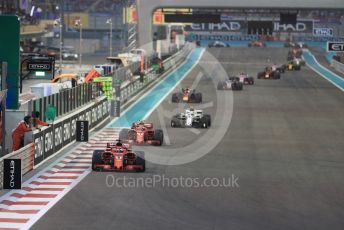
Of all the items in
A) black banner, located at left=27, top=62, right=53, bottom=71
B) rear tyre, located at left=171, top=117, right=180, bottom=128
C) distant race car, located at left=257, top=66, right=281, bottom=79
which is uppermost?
black banner, located at left=27, top=62, right=53, bottom=71

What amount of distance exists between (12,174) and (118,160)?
3.82 meters

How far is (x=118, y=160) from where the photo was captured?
23.9 m

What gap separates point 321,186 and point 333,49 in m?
49.0

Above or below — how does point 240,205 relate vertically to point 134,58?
below

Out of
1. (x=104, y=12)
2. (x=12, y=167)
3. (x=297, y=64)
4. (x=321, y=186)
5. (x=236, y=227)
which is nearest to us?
(x=236, y=227)

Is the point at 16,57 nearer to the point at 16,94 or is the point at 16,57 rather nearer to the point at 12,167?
the point at 16,94

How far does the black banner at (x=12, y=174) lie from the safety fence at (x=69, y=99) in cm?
559

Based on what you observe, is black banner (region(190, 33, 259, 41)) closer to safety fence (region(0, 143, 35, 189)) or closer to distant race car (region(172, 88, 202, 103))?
distant race car (region(172, 88, 202, 103))

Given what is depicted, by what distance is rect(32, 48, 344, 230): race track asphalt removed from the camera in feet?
57.7

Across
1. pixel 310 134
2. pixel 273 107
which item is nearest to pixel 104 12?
pixel 273 107

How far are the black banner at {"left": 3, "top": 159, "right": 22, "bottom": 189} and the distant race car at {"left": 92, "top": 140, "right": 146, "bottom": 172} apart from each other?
3.47 meters

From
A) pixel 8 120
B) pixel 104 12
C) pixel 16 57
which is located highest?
pixel 104 12

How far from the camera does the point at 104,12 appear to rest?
148750mm
